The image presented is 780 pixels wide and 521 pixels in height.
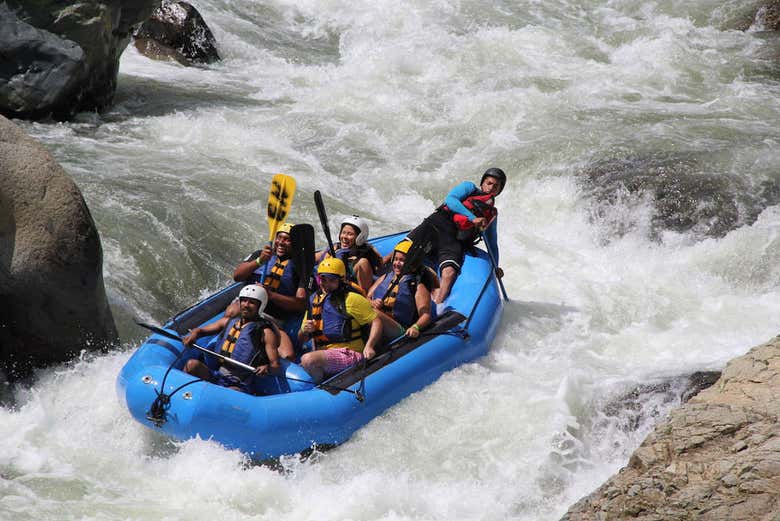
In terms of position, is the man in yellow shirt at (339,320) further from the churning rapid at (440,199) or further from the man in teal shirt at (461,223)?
the man in teal shirt at (461,223)

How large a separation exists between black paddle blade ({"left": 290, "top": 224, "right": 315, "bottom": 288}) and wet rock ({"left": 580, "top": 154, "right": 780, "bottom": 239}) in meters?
3.45

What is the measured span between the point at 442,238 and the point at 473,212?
1.05 feet

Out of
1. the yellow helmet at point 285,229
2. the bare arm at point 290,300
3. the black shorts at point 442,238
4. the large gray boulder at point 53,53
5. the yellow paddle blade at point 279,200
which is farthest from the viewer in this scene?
the large gray boulder at point 53,53

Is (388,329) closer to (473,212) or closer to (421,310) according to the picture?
(421,310)

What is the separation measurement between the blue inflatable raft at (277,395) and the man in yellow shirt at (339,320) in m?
0.12

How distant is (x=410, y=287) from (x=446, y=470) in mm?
1353

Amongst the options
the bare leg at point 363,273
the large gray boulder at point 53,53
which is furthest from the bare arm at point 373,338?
the large gray boulder at point 53,53

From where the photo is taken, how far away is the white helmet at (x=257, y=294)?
5449 millimetres

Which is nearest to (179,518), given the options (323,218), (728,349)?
(323,218)

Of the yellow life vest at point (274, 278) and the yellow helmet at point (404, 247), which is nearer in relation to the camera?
the yellow life vest at point (274, 278)

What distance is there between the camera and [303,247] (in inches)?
237

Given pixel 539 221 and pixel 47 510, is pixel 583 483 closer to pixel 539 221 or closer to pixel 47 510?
pixel 47 510

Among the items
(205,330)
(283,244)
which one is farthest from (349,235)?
(205,330)

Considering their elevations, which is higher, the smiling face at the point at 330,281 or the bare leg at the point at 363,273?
the smiling face at the point at 330,281
